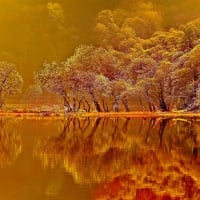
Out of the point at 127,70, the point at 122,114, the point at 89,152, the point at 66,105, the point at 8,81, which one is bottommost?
the point at 89,152

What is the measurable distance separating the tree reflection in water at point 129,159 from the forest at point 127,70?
8.02m

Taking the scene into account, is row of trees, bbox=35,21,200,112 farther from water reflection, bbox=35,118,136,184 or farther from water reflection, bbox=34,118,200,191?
water reflection, bbox=35,118,136,184

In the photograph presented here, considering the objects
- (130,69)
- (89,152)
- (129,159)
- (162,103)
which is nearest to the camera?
(129,159)

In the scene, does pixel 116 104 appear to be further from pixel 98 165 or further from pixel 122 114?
pixel 98 165

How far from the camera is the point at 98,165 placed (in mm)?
9391

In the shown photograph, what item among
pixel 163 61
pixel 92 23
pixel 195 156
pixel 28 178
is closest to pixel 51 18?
pixel 92 23

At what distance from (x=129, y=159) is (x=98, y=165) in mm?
968

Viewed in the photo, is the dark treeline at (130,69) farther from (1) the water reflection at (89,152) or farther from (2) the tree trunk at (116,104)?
(1) the water reflection at (89,152)

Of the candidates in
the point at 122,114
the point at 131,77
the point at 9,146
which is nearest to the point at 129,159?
the point at 9,146

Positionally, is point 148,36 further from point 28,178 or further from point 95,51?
point 28,178

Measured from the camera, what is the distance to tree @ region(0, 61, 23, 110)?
923 inches

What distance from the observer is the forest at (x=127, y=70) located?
23484 millimetres

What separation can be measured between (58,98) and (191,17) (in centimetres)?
669

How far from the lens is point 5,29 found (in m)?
24.8
